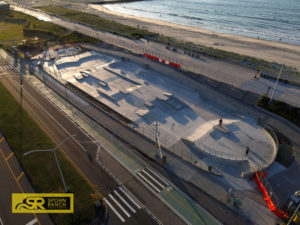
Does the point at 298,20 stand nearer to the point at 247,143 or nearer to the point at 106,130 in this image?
the point at 247,143

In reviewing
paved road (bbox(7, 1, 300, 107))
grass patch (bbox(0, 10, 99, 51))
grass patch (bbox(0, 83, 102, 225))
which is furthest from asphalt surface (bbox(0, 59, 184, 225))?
grass patch (bbox(0, 10, 99, 51))

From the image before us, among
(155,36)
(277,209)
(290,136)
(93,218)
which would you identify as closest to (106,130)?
(93,218)

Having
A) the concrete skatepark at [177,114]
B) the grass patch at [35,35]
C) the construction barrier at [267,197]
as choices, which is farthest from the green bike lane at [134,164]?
the grass patch at [35,35]

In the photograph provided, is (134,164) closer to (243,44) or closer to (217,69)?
(217,69)

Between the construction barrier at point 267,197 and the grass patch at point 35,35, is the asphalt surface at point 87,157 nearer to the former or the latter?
the construction barrier at point 267,197

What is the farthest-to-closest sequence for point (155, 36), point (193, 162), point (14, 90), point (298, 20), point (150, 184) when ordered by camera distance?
1. point (298, 20)
2. point (155, 36)
3. point (14, 90)
4. point (193, 162)
5. point (150, 184)

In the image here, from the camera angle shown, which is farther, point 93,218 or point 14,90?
point 14,90
